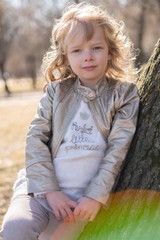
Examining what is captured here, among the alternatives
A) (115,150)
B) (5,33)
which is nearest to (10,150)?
(115,150)

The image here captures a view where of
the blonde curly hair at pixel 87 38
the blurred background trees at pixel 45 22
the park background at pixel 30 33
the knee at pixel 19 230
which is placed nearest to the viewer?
the knee at pixel 19 230

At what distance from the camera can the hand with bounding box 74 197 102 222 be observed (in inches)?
73.1

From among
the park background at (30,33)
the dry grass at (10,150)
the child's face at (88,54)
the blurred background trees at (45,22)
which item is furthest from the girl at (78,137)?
the blurred background trees at (45,22)

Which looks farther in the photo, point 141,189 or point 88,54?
point 88,54

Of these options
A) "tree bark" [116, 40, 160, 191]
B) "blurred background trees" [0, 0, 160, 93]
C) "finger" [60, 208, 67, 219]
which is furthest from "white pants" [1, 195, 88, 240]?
"blurred background trees" [0, 0, 160, 93]

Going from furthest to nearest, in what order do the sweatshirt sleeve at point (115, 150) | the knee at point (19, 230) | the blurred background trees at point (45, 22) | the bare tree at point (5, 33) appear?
the bare tree at point (5, 33), the blurred background trees at point (45, 22), the sweatshirt sleeve at point (115, 150), the knee at point (19, 230)

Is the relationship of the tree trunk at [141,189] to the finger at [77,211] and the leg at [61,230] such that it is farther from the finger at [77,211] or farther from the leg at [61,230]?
the finger at [77,211]

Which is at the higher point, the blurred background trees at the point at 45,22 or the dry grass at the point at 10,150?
the blurred background trees at the point at 45,22

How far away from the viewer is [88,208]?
186 cm

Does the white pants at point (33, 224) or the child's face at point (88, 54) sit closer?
the white pants at point (33, 224)

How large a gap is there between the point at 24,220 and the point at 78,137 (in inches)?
25.1

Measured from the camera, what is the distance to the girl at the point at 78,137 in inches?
75.5

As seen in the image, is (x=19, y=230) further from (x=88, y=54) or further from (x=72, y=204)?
(x=88, y=54)

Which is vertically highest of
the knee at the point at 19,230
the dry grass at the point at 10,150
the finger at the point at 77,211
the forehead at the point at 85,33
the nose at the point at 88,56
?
the forehead at the point at 85,33
